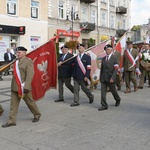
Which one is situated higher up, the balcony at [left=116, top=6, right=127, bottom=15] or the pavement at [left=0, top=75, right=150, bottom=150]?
the balcony at [left=116, top=6, right=127, bottom=15]

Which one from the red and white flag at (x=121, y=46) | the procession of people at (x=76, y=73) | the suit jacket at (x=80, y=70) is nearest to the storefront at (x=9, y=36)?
the red and white flag at (x=121, y=46)

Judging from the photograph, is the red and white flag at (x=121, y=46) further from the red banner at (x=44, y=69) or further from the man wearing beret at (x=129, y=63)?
the red banner at (x=44, y=69)

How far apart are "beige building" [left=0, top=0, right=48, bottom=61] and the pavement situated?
645 inches

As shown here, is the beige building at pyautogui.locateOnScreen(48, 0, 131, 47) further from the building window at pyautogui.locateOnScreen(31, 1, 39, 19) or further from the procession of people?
the procession of people

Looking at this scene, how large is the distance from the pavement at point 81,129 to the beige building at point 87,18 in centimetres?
1620

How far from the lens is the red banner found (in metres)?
6.60

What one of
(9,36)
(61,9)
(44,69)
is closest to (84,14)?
(61,9)

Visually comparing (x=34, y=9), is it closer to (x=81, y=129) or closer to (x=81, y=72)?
(x=81, y=72)

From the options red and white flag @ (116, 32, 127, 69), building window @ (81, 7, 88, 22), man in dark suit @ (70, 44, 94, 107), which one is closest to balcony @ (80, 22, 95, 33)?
building window @ (81, 7, 88, 22)

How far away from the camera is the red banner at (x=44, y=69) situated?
6.60m

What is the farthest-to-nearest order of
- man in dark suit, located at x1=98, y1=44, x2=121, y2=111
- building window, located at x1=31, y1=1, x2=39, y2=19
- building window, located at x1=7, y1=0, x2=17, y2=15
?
1. building window, located at x1=31, y1=1, x2=39, y2=19
2. building window, located at x1=7, y1=0, x2=17, y2=15
3. man in dark suit, located at x1=98, y1=44, x2=121, y2=111

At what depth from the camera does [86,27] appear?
32562 millimetres

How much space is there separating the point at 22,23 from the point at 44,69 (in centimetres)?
1900

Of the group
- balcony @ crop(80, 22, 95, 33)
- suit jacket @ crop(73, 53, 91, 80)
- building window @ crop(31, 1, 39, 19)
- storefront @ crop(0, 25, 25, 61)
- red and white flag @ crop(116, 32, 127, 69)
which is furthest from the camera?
balcony @ crop(80, 22, 95, 33)
